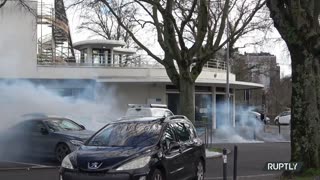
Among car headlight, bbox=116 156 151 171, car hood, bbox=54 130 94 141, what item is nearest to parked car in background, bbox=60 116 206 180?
car headlight, bbox=116 156 151 171

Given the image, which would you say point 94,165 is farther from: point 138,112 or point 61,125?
point 138,112

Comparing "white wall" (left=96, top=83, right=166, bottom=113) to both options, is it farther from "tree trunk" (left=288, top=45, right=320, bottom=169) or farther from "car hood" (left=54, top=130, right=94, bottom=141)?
"tree trunk" (left=288, top=45, right=320, bottom=169)

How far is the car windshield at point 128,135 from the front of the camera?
36.4 ft

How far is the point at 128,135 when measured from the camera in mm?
11453

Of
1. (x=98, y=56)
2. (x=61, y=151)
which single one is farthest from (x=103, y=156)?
(x=98, y=56)

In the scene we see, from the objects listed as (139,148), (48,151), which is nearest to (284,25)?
(139,148)

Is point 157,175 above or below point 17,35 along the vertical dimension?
below

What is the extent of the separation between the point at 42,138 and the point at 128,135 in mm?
6768

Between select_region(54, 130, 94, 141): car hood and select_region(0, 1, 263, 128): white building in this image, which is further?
select_region(0, 1, 263, 128): white building

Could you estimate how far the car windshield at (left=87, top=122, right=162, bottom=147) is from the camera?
11086 millimetres

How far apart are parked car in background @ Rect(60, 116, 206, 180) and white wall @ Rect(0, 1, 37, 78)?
17.0 metres

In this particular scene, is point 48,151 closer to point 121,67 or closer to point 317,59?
point 317,59

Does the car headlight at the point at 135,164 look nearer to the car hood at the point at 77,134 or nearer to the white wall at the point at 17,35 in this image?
the car hood at the point at 77,134

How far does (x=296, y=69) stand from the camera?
12648 millimetres
